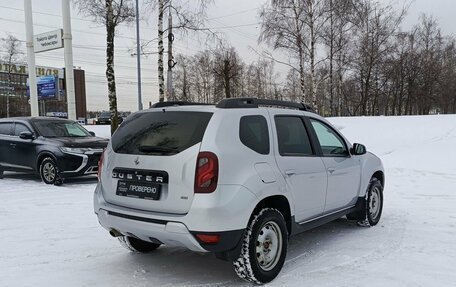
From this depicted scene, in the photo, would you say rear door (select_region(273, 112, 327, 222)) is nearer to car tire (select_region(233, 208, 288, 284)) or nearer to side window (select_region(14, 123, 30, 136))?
car tire (select_region(233, 208, 288, 284))

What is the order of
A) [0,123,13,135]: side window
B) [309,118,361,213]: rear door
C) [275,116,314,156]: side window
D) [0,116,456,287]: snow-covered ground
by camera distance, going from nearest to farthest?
[0,116,456,287]: snow-covered ground
[275,116,314,156]: side window
[309,118,361,213]: rear door
[0,123,13,135]: side window

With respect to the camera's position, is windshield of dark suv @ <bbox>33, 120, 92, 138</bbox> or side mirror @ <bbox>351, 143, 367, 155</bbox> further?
windshield of dark suv @ <bbox>33, 120, 92, 138</bbox>

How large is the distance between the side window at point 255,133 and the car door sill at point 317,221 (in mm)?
964

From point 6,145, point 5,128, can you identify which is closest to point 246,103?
point 6,145

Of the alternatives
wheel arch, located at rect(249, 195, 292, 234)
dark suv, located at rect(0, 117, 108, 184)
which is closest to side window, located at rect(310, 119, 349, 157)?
wheel arch, located at rect(249, 195, 292, 234)

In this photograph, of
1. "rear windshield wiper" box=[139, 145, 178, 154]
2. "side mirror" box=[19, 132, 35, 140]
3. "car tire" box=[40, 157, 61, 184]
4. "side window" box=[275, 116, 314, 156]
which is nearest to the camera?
"rear windshield wiper" box=[139, 145, 178, 154]

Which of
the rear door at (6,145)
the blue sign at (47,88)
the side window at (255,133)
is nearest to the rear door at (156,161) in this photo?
the side window at (255,133)

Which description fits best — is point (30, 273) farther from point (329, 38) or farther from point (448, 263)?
point (329, 38)

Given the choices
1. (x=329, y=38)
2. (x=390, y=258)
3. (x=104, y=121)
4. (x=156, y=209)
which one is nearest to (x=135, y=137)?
(x=156, y=209)

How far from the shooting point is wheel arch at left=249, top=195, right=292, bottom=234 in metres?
4.04

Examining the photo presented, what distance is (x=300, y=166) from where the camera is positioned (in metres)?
4.50

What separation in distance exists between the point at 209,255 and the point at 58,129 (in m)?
7.17

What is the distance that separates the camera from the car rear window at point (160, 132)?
3.86 meters

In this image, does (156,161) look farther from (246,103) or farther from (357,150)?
(357,150)
